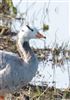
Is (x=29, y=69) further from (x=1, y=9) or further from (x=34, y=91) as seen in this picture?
(x=1, y=9)

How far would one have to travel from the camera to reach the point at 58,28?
27.8 feet

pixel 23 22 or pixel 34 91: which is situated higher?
pixel 23 22

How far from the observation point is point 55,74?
23.3 feet

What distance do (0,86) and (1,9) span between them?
1.96m

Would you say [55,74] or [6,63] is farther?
[55,74]

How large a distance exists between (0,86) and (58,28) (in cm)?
303

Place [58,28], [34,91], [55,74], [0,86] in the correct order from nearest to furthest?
[0,86], [34,91], [55,74], [58,28]

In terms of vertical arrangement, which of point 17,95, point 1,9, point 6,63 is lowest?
point 17,95

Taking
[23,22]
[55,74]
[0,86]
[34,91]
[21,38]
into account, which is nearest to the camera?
[0,86]

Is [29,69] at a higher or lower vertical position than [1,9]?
lower

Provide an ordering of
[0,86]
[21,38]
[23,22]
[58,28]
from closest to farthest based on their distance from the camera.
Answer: [0,86]
[21,38]
[23,22]
[58,28]

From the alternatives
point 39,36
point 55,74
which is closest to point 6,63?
point 39,36

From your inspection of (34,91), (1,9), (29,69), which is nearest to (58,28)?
(1,9)

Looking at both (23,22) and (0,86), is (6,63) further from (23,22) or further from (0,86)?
(23,22)
